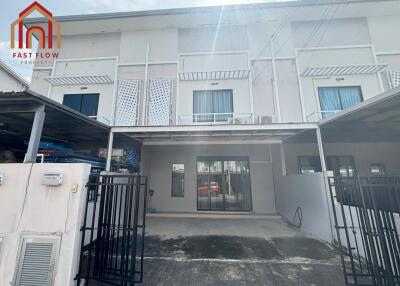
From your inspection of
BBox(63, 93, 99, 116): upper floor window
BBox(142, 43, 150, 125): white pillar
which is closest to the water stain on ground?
BBox(142, 43, 150, 125): white pillar

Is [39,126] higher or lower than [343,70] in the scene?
lower

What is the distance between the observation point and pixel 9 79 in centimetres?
934

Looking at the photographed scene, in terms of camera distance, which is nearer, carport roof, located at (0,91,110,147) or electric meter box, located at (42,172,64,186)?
electric meter box, located at (42,172,64,186)

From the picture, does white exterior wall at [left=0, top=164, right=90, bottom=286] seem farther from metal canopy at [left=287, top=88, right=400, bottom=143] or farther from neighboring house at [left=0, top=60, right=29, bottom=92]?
neighboring house at [left=0, top=60, right=29, bottom=92]

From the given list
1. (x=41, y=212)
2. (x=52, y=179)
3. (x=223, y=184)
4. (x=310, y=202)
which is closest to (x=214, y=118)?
(x=223, y=184)

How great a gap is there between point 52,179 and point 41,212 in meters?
0.52

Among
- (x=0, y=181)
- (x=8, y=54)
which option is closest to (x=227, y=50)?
(x=0, y=181)

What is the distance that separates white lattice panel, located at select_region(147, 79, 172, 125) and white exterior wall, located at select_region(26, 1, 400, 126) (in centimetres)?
39

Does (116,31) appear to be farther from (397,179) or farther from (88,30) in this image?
(397,179)

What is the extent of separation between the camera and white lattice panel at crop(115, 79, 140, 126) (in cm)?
829

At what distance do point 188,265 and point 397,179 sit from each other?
3.68 meters

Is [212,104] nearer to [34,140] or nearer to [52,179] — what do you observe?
[34,140]

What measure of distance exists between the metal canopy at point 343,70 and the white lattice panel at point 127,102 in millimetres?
7959
